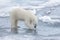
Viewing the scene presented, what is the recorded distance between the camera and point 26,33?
692cm

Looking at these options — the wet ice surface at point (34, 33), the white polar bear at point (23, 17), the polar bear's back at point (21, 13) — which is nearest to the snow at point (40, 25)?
the wet ice surface at point (34, 33)

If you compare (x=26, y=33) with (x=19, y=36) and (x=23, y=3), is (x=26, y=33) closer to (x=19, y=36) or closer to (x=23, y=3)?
(x=19, y=36)

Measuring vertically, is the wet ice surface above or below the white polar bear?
below

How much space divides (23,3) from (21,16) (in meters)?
4.40

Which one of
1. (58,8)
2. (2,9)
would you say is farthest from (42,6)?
(2,9)

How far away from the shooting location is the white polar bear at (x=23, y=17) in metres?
6.55

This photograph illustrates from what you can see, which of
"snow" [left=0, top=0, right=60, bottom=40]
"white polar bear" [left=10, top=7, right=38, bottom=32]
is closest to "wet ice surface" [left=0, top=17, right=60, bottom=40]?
"snow" [left=0, top=0, right=60, bottom=40]

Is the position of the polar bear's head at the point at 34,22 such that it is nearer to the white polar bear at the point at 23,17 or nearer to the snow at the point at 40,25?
the white polar bear at the point at 23,17

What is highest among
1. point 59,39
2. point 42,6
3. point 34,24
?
point 42,6

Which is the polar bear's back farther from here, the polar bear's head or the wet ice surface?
the wet ice surface

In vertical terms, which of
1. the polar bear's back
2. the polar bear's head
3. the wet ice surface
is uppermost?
the polar bear's back

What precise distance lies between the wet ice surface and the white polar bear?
Answer: 0.24 meters

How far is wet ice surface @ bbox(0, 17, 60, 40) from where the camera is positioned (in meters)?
6.66

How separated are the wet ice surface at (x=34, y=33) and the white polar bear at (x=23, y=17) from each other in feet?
0.80
